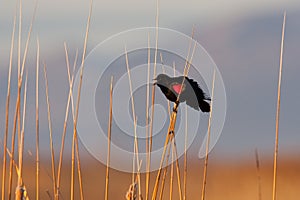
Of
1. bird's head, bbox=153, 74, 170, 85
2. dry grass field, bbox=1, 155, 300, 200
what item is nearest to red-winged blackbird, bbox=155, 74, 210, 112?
bird's head, bbox=153, 74, 170, 85

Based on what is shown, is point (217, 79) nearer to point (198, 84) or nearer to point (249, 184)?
point (198, 84)

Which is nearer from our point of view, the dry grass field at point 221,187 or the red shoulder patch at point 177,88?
the red shoulder patch at point 177,88

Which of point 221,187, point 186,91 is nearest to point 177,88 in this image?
point 186,91

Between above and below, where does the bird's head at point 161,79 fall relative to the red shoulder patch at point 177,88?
above

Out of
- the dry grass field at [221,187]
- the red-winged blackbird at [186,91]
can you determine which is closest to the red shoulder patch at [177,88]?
the red-winged blackbird at [186,91]

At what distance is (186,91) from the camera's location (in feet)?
7.00

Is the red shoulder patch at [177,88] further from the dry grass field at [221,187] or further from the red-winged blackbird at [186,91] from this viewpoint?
the dry grass field at [221,187]

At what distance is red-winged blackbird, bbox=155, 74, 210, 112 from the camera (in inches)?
83.7

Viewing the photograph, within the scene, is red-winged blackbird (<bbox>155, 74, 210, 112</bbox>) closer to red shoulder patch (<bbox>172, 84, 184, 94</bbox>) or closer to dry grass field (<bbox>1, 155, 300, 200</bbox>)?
red shoulder patch (<bbox>172, 84, 184, 94</bbox>)

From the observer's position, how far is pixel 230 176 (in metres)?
15.3

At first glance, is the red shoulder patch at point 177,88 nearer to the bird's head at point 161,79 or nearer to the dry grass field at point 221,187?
the bird's head at point 161,79

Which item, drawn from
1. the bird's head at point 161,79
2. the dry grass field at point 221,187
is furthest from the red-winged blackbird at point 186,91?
the dry grass field at point 221,187

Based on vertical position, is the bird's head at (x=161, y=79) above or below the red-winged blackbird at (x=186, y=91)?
above

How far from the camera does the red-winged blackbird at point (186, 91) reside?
213 centimetres
